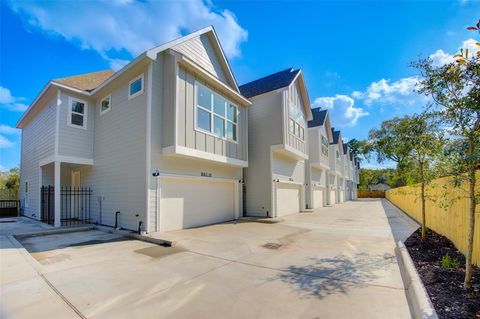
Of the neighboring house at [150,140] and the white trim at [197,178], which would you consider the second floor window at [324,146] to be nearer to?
the neighboring house at [150,140]

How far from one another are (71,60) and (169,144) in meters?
6.65

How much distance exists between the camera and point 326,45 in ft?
36.4

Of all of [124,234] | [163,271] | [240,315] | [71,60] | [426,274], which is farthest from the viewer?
[71,60]

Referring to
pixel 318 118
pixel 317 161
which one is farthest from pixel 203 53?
pixel 318 118

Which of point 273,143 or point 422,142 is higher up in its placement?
point 273,143

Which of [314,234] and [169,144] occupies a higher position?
[169,144]

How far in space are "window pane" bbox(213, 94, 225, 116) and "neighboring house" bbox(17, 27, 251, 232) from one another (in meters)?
0.05

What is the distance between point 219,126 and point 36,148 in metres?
10.6

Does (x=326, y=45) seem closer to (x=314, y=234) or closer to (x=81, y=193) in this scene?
(x=314, y=234)

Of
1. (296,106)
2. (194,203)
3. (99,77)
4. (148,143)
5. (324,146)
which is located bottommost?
(194,203)

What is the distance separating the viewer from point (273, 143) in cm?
1402

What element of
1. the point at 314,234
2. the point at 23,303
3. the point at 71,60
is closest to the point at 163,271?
the point at 23,303

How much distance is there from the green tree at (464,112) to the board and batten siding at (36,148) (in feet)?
44.4

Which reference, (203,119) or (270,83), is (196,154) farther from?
(270,83)
